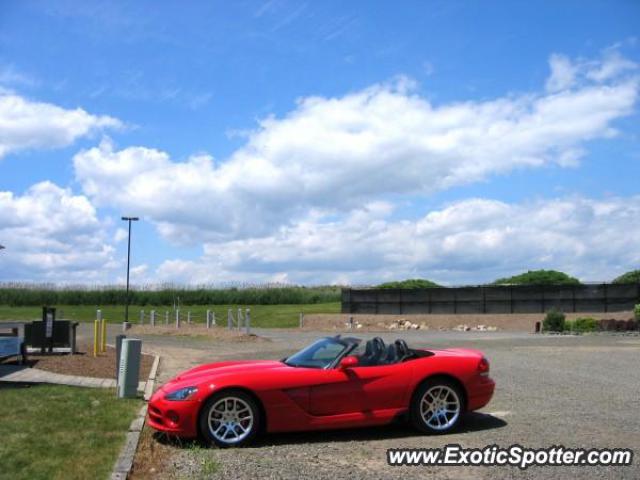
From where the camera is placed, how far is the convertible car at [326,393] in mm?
7426

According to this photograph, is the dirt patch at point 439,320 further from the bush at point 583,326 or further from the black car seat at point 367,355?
the black car seat at point 367,355

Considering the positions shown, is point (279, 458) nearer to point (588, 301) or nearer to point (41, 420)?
point (41, 420)

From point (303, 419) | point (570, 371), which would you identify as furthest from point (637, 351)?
point (303, 419)

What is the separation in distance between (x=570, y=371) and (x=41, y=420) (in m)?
10.8

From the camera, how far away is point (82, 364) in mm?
16375

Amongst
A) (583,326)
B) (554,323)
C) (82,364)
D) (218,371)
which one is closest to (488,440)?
(218,371)

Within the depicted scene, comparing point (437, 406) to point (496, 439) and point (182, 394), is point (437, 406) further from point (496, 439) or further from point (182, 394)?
point (182, 394)

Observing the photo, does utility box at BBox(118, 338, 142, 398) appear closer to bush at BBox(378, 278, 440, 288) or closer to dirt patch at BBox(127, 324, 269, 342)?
A: dirt patch at BBox(127, 324, 269, 342)

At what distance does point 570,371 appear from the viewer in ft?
49.2

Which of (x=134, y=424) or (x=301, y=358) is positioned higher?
(x=301, y=358)

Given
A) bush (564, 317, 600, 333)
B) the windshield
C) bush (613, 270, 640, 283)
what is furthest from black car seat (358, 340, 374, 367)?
bush (613, 270, 640, 283)


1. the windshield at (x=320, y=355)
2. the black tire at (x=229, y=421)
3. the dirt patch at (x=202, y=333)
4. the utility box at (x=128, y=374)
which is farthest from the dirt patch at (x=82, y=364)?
the dirt patch at (x=202, y=333)

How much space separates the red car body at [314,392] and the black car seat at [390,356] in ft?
0.30

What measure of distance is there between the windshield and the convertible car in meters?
0.01
